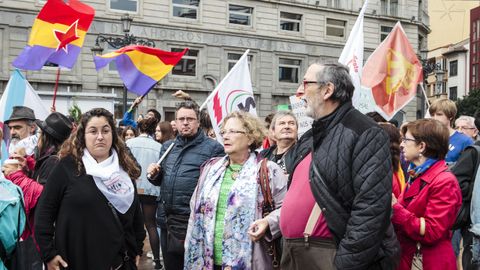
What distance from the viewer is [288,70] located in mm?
34875

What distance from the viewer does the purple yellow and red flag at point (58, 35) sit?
28.7ft

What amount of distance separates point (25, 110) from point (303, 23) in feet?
101

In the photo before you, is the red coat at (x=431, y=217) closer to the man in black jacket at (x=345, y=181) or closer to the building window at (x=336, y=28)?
the man in black jacket at (x=345, y=181)

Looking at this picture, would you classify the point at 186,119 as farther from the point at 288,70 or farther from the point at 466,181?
the point at 288,70

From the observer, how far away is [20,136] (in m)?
6.19

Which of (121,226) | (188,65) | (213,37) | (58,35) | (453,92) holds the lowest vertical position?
(121,226)

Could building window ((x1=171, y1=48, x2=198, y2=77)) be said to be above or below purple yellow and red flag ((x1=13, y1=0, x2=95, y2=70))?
above

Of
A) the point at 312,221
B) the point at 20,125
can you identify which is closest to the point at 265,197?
the point at 312,221

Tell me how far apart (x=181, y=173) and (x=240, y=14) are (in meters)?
29.4

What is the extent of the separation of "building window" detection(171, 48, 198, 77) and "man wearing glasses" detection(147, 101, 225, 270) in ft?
86.5

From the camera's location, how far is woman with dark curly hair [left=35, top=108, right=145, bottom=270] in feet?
12.5

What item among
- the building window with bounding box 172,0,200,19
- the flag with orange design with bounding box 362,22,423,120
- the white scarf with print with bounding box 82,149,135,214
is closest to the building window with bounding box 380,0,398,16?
the building window with bounding box 172,0,200,19

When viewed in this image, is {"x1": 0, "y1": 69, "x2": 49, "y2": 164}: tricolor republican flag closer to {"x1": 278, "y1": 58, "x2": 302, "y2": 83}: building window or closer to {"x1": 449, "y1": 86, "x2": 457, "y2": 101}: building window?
{"x1": 278, "y1": 58, "x2": 302, "y2": 83}: building window

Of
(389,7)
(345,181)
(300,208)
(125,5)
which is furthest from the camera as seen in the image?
(389,7)
